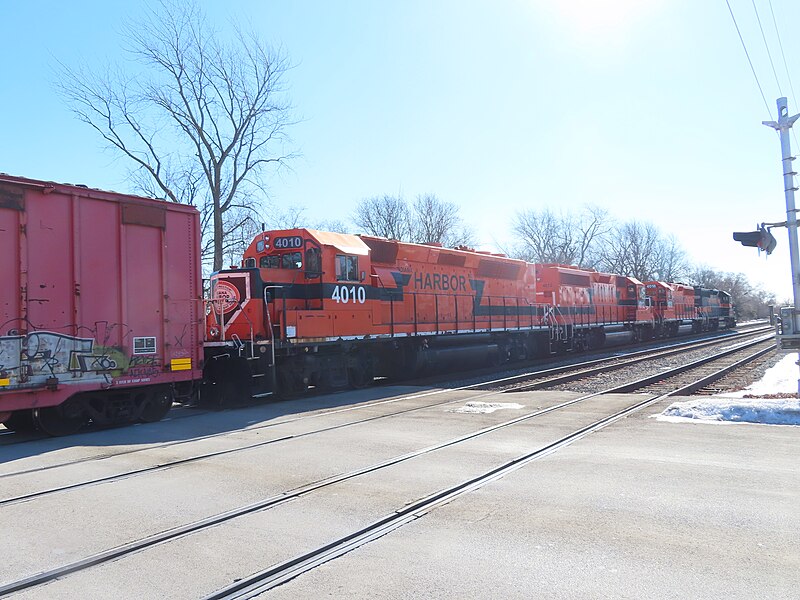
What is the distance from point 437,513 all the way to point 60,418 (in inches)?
289

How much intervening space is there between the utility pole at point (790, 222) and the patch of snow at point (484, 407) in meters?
5.13

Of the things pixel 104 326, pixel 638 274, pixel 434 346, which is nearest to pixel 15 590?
pixel 104 326

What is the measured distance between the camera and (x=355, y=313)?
1614 centimetres

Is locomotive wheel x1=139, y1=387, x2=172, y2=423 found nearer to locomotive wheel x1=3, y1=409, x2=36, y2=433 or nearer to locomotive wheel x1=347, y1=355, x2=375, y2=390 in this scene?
locomotive wheel x1=3, y1=409, x2=36, y2=433

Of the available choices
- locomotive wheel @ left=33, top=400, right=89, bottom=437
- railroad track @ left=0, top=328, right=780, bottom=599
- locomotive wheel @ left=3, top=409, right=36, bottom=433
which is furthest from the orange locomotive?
railroad track @ left=0, top=328, right=780, bottom=599

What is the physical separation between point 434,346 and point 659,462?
1240cm

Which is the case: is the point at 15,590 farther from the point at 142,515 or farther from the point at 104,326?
the point at 104,326

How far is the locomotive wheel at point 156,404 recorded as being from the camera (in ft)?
37.2

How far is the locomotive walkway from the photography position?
Result: 13.3 feet

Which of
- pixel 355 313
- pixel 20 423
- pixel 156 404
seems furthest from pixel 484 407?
pixel 20 423

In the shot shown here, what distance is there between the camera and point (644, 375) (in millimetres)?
17953

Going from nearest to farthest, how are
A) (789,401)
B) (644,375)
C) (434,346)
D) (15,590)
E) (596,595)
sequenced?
(596,595) < (15,590) < (789,401) < (644,375) < (434,346)

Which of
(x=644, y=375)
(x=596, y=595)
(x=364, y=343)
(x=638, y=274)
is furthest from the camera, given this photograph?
(x=638, y=274)

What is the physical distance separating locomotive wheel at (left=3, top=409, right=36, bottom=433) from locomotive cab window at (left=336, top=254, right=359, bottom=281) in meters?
7.27
